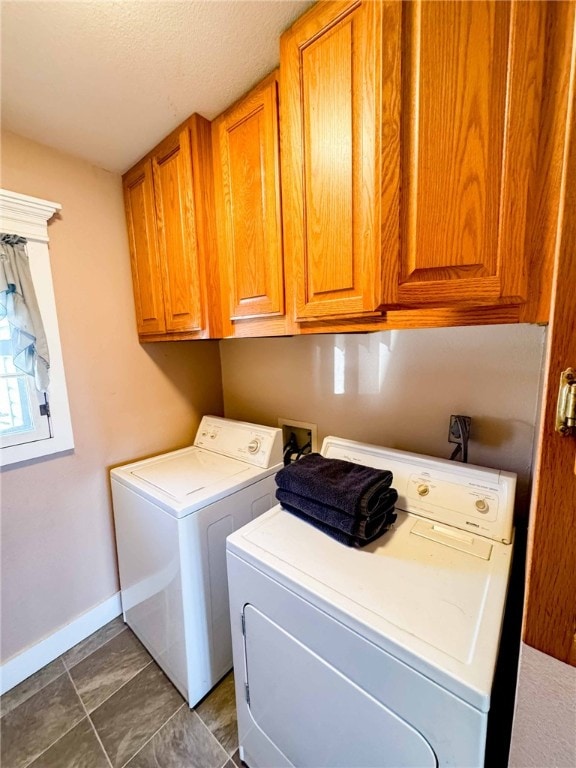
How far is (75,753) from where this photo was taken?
1218mm

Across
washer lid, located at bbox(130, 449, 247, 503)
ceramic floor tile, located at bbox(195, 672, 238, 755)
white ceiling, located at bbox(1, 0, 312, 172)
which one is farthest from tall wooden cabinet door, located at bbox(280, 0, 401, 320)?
ceramic floor tile, located at bbox(195, 672, 238, 755)

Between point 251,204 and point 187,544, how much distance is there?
136cm

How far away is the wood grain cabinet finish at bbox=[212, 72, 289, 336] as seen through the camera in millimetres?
1098

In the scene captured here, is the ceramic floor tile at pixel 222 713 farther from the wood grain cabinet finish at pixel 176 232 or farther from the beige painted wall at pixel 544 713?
the wood grain cabinet finish at pixel 176 232

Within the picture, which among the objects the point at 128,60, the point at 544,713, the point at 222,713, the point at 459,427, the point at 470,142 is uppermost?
the point at 128,60

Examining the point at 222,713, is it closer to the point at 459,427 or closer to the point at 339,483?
the point at 339,483

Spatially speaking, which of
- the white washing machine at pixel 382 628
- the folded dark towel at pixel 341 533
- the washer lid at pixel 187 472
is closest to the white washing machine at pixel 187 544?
the washer lid at pixel 187 472

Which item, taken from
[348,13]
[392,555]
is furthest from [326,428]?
[348,13]

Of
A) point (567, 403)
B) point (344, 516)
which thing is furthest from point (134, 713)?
point (567, 403)

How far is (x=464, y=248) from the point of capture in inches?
28.5

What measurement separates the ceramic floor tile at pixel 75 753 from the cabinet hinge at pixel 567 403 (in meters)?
1.91

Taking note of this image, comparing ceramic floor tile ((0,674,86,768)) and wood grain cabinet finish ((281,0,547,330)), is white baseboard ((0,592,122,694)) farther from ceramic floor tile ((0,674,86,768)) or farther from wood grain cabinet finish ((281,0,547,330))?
wood grain cabinet finish ((281,0,547,330))

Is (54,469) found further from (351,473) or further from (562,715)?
(562,715)

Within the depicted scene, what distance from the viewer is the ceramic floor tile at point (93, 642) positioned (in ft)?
5.24
